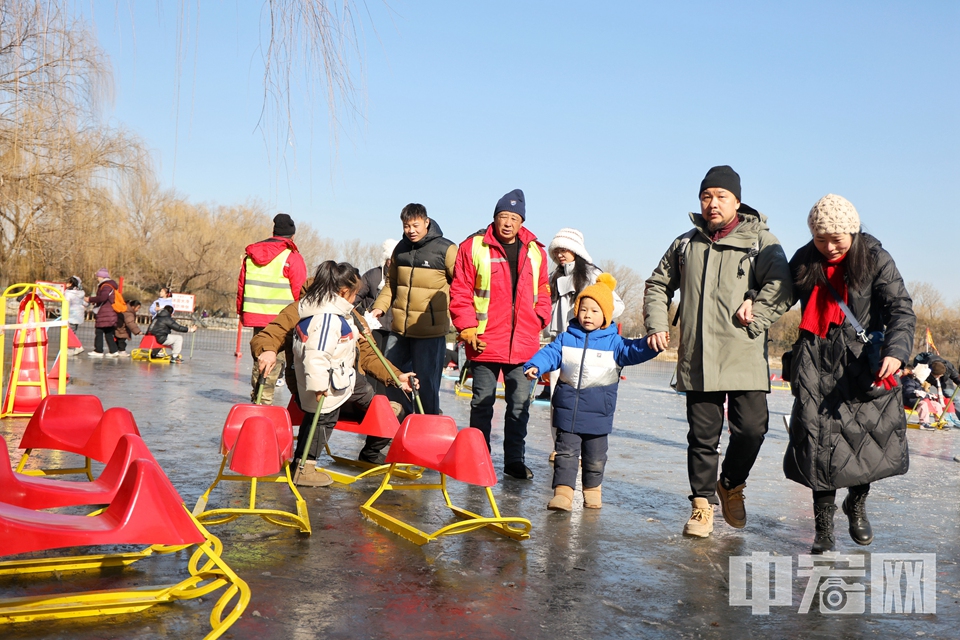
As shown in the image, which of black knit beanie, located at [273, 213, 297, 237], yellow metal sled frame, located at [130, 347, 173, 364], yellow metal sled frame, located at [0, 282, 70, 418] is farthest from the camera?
yellow metal sled frame, located at [130, 347, 173, 364]

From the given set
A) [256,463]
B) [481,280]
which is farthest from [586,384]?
[256,463]

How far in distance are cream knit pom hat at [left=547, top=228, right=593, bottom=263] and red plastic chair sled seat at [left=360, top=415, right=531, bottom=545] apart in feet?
9.69

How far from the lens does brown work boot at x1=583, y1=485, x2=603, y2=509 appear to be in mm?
5434

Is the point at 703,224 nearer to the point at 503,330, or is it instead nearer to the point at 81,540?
the point at 503,330

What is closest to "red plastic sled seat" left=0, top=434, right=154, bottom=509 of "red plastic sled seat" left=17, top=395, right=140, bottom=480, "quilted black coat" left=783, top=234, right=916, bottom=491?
"red plastic sled seat" left=17, top=395, right=140, bottom=480

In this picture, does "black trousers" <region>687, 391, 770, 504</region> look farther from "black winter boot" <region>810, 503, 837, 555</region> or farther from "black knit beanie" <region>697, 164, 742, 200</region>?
"black knit beanie" <region>697, 164, 742, 200</region>

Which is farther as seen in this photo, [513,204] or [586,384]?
[513,204]

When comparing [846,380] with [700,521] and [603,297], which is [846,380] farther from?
[603,297]

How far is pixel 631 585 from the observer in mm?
3742

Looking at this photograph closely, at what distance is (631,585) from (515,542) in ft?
2.80

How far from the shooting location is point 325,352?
5559 millimetres

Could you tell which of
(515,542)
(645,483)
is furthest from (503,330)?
(515,542)

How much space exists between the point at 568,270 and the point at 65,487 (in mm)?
4830

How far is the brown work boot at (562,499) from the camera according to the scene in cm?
527
